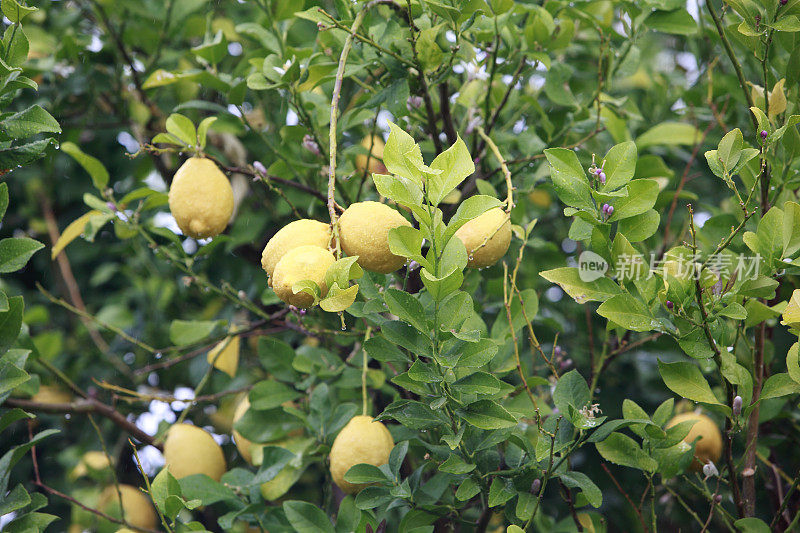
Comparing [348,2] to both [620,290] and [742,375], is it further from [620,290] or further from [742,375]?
[742,375]

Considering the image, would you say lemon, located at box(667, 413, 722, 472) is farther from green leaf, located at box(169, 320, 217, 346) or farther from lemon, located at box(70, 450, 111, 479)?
lemon, located at box(70, 450, 111, 479)

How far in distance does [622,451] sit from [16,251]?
2.76 feet

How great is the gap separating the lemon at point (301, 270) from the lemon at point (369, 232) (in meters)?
0.03

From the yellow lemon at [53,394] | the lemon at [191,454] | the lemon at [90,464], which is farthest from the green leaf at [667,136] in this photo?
the yellow lemon at [53,394]

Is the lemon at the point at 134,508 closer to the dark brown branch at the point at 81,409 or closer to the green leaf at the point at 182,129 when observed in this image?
the dark brown branch at the point at 81,409

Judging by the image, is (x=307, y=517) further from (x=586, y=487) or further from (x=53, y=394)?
(x=53, y=394)

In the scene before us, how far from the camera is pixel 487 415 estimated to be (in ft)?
2.53

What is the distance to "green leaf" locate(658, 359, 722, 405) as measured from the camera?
830mm

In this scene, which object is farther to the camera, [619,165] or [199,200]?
[199,200]

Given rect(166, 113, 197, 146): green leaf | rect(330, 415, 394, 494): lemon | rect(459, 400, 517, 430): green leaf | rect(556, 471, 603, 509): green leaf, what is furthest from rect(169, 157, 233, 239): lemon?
rect(556, 471, 603, 509): green leaf

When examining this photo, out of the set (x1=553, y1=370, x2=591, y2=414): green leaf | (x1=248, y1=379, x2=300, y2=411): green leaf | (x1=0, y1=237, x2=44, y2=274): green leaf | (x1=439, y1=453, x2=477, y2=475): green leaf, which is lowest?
(x1=248, y1=379, x2=300, y2=411): green leaf

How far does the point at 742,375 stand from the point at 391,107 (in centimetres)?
54

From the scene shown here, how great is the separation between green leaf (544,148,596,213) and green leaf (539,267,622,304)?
80 mm

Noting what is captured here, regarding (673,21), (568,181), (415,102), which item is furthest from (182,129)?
(673,21)
